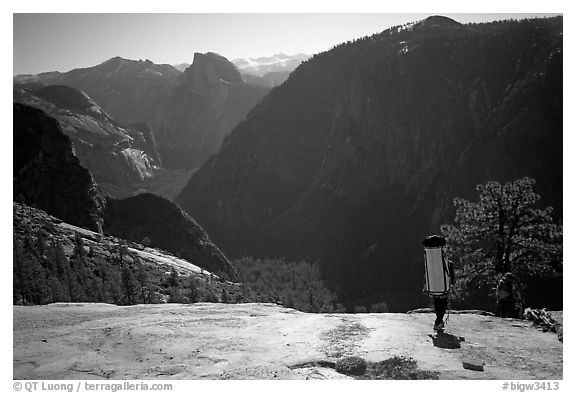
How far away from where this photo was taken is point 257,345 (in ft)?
52.0

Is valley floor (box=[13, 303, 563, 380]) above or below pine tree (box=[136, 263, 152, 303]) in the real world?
above

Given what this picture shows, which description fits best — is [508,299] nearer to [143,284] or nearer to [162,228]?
[143,284]

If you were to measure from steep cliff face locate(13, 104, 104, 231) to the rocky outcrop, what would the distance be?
→ 7259mm

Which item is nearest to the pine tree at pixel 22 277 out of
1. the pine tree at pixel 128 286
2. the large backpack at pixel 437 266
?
the pine tree at pixel 128 286

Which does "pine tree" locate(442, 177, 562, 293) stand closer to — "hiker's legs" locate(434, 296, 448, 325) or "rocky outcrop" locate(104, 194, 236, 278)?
"hiker's legs" locate(434, 296, 448, 325)

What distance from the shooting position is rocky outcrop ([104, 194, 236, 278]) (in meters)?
158

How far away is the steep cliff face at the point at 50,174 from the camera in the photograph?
15012 cm

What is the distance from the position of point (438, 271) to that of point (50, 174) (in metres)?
165

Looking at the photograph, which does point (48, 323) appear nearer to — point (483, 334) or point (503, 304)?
point (483, 334)

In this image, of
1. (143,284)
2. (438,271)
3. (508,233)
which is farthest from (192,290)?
(438,271)

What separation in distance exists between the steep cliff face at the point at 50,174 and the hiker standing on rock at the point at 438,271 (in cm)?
14434

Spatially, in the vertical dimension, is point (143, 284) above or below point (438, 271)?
below

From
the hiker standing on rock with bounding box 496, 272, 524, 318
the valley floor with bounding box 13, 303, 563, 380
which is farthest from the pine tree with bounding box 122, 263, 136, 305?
the hiker standing on rock with bounding box 496, 272, 524, 318
